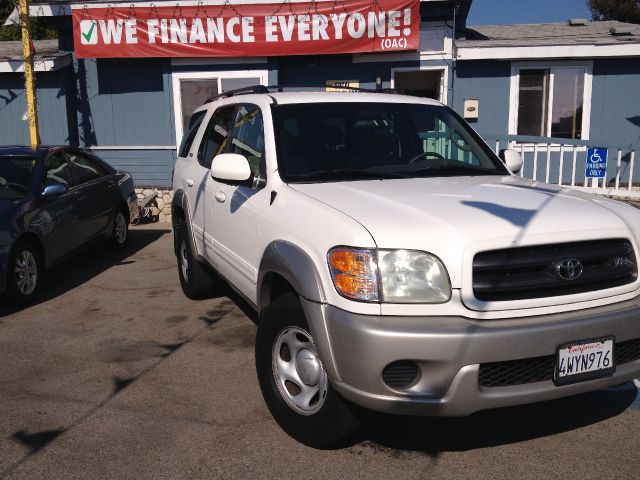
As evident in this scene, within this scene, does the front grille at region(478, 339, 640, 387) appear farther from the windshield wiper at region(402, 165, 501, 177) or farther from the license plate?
the windshield wiper at region(402, 165, 501, 177)

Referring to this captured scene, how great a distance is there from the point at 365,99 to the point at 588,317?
233 centimetres

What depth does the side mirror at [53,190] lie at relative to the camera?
21.6 ft

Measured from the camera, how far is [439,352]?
2752 mm

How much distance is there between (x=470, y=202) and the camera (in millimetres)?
3285

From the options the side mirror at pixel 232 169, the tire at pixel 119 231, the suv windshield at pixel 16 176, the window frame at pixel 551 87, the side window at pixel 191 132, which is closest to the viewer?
the side mirror at pixel 232 169

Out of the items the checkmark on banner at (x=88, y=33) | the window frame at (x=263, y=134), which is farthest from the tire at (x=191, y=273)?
the checkmark on banner at (x=88, y=33)

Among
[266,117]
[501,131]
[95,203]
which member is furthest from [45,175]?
[501,131]

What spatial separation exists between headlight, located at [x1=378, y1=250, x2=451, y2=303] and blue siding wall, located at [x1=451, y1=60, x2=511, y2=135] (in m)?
9.87

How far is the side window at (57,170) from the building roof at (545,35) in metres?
7.44

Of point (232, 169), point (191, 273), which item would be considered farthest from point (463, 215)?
point (191, 273)

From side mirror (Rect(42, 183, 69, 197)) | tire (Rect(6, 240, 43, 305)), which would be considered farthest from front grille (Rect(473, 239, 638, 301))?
side mirror (Rect(42, 183, 69, 197))

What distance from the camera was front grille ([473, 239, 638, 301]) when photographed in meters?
2.91

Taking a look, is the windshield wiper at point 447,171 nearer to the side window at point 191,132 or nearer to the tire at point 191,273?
the tire at point 191,273

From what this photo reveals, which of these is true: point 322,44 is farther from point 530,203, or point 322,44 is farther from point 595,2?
point 595,2
